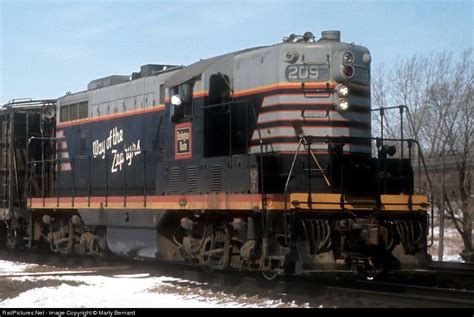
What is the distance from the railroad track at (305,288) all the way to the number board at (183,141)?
2.32 meters

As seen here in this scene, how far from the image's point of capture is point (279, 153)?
11148mm

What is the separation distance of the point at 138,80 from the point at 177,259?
4286mm

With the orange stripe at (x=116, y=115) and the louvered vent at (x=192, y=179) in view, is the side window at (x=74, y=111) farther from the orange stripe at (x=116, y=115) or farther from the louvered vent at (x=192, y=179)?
the louvered vent at (x=192, y=179)

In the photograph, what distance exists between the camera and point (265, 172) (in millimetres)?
10898

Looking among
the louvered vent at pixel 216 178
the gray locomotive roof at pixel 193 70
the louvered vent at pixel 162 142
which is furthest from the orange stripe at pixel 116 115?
the louvered vent at pixel 216 178

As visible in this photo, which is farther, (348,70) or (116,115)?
(116,115)

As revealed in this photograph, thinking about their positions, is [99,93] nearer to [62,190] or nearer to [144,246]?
[62,190]

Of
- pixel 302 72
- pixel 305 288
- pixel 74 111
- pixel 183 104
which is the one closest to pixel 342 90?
pixel 302 72

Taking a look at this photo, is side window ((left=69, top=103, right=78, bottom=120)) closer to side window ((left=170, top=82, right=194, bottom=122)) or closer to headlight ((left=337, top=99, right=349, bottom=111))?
side window ((left=170, top=82, right=194, bottom=122))

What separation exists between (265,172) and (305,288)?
200 cm

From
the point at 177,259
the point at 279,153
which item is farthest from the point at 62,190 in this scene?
the point at 279,153

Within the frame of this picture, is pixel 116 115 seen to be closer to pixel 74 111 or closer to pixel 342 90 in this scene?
pixel 74 111

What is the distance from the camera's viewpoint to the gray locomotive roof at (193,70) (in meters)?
12.2

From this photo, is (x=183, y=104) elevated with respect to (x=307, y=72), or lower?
lower
